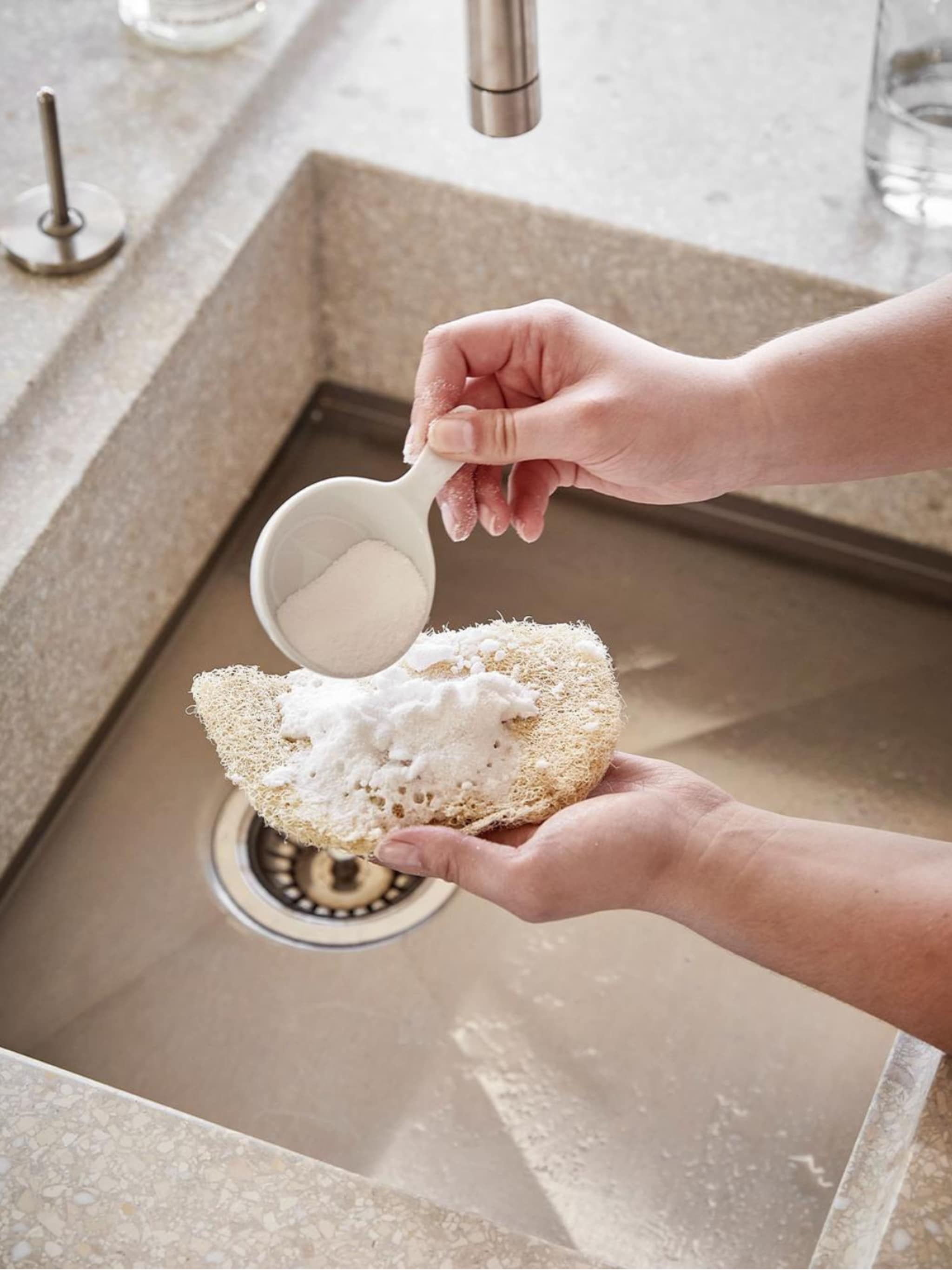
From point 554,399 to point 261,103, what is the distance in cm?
48

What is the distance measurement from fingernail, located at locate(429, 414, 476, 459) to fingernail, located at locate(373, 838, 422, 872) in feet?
0.64

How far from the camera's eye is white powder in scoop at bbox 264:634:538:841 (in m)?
0.75

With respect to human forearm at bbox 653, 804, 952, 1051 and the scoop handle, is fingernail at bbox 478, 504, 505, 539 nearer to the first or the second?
the scoop handle

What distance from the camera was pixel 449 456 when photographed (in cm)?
75

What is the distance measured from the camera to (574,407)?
77 cm

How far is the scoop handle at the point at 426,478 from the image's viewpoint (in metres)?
0.75

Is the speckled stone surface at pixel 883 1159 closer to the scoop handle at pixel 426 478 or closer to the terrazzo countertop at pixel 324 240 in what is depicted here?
the scoop handle at pixel 426 478

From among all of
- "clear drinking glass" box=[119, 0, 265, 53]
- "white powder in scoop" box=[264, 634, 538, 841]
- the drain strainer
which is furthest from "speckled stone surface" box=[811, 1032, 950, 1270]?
"clear drinking glass" box=[119, 0, 265, 53]

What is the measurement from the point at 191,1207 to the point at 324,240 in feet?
2.35

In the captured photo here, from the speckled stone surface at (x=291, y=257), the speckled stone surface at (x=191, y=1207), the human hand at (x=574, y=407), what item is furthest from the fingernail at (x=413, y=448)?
the speckled stone surface at (x=191, y=1207)

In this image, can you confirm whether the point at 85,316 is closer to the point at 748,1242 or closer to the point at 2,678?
the point at 2,678

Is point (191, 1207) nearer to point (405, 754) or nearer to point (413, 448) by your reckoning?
point (405, 754)

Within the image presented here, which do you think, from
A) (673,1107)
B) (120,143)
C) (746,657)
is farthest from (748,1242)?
(120,143)

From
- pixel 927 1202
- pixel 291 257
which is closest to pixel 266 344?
pixel 291 257
